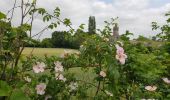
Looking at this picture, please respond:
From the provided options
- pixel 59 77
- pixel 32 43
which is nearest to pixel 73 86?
pixel 59 77

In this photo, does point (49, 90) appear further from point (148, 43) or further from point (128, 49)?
point (148, 43)

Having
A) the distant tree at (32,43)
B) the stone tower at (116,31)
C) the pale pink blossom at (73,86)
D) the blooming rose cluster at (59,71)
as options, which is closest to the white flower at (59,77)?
the blooming rose cluster at (59,71)

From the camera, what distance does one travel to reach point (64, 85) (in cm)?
362

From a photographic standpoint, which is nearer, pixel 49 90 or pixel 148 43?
pixel 49 90

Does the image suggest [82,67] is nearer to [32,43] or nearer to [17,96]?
[32,43]

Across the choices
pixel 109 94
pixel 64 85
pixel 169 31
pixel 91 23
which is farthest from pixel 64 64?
pixel 169 31

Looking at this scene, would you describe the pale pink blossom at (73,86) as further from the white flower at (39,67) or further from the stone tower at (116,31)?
the stone tower at (116,31)

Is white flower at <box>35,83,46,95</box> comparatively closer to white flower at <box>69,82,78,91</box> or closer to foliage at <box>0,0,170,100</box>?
foliage at <box>0,0,170,100</box>

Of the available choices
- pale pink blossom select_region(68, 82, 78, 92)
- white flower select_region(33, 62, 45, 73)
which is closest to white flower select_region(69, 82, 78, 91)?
pale pink blossom select_region(68, 82, 78, 92)

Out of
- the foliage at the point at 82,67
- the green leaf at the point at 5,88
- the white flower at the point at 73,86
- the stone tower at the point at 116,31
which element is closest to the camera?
the green leaf at the point at 5,88

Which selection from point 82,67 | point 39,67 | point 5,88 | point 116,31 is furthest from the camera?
point 116,31

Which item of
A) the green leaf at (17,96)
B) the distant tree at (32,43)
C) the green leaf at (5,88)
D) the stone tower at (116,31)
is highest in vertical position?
the stone tower at (116,31)

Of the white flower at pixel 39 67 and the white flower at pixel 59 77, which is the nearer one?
the white flower at pixel 39 67

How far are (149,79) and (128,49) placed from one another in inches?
12.5
